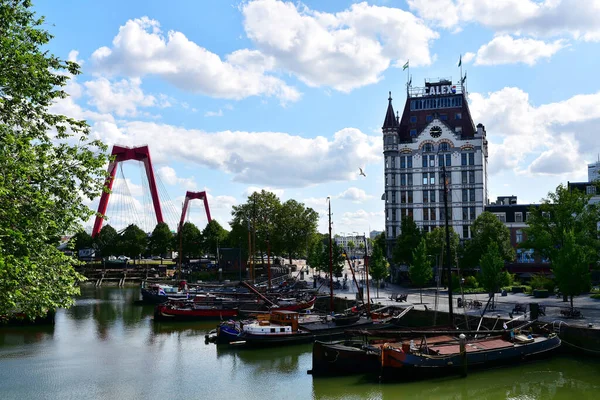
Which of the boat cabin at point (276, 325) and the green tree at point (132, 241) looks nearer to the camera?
the boat cabin at point (276, 325)

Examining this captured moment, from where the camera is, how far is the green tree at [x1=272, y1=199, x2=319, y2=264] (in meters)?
109

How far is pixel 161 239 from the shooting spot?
119 metres

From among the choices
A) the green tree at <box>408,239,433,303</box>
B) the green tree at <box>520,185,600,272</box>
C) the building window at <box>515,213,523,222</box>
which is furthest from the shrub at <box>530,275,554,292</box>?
the building window at <box>515,213,523,222</box>

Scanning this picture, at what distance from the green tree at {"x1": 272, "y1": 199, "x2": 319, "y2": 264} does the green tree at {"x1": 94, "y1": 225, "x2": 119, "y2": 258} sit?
37.9 meters

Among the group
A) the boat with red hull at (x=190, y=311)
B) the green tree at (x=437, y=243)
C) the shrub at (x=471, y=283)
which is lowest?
the boat with red hull at (x=190, y=311)

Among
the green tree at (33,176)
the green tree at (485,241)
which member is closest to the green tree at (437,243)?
the green tree at (485,241)

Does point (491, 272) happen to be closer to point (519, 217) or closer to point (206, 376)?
point (206, 376)

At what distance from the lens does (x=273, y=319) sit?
41875 millimetres

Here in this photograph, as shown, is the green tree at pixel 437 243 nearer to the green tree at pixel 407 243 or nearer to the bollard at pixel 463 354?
the green tree at pixel 407 243

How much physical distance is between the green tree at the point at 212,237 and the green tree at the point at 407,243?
192ft

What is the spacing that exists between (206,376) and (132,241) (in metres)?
93.1

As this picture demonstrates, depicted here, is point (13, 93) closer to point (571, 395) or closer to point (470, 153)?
point (571, 395)

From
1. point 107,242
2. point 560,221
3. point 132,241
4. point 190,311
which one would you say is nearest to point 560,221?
point 560,221

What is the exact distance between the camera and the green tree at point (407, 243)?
75500mm
